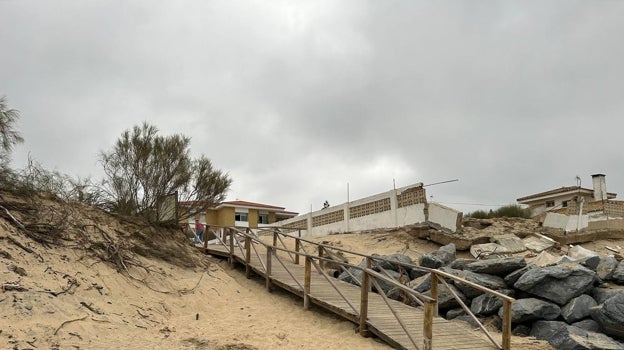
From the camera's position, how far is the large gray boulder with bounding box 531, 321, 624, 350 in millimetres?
7691

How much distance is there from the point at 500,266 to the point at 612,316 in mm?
2536

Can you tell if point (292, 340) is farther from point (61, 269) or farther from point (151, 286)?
point (61, 269)

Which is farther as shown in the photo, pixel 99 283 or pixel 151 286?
pixel 151 286

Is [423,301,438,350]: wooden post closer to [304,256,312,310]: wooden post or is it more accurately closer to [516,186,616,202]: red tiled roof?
[304,256,312,310]: wooden post

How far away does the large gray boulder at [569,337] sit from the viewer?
7.69 m

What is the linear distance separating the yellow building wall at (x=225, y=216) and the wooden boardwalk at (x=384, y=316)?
29.4 meters

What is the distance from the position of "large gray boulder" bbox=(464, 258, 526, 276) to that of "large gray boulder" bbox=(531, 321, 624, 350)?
5.67 feet

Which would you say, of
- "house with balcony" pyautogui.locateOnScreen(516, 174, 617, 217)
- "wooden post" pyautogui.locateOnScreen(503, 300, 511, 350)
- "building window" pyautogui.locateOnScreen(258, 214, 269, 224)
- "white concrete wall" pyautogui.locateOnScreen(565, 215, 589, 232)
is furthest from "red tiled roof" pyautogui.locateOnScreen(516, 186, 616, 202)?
"wooden post" pyautogui.locateOnScreen(503, 300, 511, 350)

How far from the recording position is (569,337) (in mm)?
7973

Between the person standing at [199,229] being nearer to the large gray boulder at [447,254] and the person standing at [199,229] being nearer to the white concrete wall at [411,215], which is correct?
the white concrete wall at [411,215]

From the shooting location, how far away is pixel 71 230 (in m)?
9.84

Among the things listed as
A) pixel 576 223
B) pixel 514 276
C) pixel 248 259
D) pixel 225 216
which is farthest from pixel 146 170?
pixel 225 216

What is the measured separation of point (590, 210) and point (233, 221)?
91.2 feet

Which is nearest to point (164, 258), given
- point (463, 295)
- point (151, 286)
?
point (151, 286)
